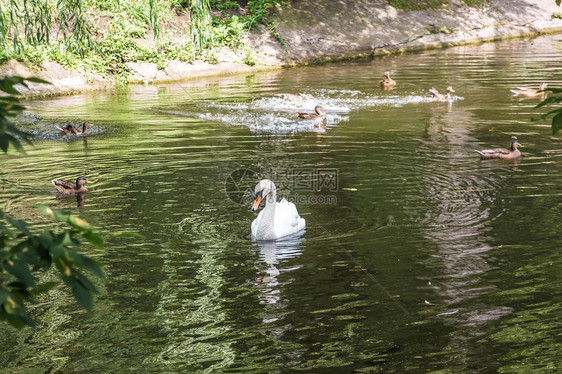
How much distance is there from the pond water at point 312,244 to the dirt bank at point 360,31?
7.88m

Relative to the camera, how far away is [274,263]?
845 centimetres

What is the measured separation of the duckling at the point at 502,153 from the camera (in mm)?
12719

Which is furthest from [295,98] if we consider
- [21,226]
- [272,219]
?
[21,226]

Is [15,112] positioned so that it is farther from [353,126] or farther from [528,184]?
[353,126]

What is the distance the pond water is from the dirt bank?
25.9ft

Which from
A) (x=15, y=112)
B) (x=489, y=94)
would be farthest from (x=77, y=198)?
(x=489, y=94)

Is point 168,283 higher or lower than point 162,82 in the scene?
lower

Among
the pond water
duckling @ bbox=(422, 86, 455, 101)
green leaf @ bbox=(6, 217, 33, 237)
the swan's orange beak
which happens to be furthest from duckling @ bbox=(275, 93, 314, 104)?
green leaf @ bbox=(6, 217, 33, 237)

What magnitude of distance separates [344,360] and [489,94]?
1575cm

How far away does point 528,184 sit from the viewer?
11148 millimetres

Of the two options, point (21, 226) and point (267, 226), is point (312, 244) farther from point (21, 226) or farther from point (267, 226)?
point (21, 226)

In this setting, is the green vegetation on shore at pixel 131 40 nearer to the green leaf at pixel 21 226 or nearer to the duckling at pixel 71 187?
the duckling at pixel 71 187

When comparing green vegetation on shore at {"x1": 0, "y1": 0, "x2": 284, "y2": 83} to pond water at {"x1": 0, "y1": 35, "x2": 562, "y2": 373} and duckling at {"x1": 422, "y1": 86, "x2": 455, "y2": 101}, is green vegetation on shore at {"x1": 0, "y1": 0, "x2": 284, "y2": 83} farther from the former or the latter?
duckling at {"x1": 422, "y1": 86, "x2": 455, "y2": 101}

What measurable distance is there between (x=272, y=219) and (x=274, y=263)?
1.00 meters
